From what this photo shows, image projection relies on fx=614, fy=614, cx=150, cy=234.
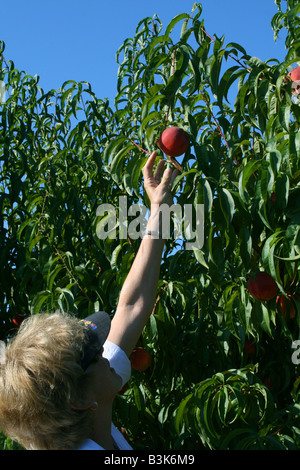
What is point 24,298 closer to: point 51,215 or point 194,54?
point 51,215

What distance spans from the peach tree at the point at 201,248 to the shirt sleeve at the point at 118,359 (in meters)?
0.44

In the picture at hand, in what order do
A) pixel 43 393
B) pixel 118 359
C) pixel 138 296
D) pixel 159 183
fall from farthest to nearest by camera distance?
1. pixel 159 183
2. pixel 138 296
3. pixel 118 359
4. pixel 43 393

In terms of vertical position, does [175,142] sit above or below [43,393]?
above

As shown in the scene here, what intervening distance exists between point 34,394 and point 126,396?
1.29 metres

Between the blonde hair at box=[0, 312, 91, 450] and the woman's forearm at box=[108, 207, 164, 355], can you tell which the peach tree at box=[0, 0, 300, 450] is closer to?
the woman's forearm at box=[108, 207, 164, 355]

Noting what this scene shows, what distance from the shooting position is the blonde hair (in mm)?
1129

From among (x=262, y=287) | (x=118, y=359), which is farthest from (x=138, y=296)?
(x=262, y=287)

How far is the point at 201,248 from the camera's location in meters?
1.83

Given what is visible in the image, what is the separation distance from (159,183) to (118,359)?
1.86 feet

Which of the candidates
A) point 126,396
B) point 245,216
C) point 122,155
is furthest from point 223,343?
point 122,155

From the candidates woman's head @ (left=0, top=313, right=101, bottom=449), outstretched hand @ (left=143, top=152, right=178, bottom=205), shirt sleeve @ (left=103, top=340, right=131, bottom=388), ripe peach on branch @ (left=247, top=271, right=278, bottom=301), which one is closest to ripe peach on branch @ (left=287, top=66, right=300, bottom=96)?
outstretched hand @ (left=143, top=152, right=178, bottom=205)

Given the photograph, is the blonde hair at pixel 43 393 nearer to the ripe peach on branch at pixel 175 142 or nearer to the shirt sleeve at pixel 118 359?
the shirt sleeve at pixel 118 359

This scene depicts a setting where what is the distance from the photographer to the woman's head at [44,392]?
1.13m

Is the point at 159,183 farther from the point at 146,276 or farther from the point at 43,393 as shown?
the point at 43,393
